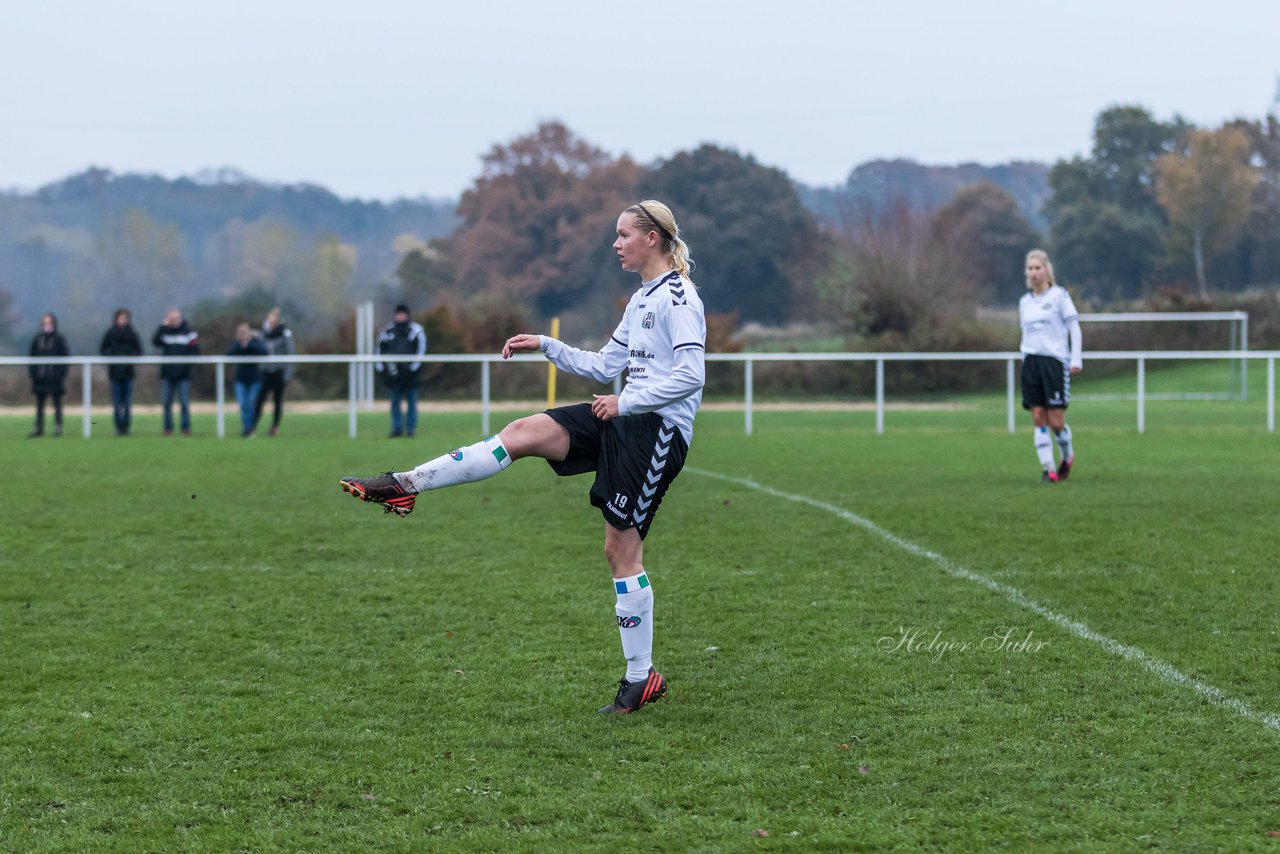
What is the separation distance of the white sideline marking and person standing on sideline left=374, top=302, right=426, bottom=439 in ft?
34.7

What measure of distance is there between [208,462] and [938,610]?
10958 mm

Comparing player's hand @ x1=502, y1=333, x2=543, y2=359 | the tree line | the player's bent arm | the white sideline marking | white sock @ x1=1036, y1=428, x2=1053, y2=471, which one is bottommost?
the white sideline marking

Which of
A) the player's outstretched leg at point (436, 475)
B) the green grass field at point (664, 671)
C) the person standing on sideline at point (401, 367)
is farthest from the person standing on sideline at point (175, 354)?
the player's outstretched leg at point (436, 475)

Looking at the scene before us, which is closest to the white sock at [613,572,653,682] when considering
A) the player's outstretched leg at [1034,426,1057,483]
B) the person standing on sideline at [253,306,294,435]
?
the player's outstretched leg at [1034,426,1057,483]

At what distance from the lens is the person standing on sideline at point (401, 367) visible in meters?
20.5

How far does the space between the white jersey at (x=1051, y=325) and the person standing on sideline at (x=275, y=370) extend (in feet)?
40.0

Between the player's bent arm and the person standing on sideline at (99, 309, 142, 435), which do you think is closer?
the player's bent arm

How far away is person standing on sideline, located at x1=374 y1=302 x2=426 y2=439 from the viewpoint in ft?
67.4

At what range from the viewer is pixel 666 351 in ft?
17.6

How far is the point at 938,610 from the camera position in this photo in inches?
275

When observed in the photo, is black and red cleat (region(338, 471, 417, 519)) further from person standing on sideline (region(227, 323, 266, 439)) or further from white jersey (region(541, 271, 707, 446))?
person standing on sideline (region(227, 323, 266, 439))

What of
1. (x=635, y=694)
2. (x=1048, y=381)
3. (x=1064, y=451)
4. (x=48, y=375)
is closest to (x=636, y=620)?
(x=635, y=694)

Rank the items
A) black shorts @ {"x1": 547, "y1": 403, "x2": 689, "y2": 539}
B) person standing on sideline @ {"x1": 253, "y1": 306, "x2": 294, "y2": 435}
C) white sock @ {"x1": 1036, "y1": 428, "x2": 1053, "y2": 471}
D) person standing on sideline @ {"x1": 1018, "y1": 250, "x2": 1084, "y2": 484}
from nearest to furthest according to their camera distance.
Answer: black shorts @ {"x1": 547, "y1": 403, "x2": 689, "y2": 539}, person standing on sideline @ {"x1": 1018, "y1": 250, "x2": 1084, "y2": 484}, white sock @ {"x1": 1036, "y1": 428, "x2": 1053, "y2": 471}, person standing on sideline @ {"x1": 253, "y1": 306, "x2": 294, "y2": 435}

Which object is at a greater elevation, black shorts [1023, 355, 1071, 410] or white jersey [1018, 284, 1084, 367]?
white jersey [1018, 284, 1084, 367]
